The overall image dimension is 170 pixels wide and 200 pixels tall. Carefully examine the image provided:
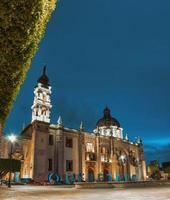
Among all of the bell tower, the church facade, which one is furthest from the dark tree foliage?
the bell tower

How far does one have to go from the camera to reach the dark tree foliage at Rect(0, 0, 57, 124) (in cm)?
641

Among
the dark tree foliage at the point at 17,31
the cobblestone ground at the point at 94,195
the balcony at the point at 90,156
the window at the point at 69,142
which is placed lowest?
the cobblestone ground at the point at 94,195

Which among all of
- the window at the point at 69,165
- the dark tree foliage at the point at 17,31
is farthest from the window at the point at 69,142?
the dark tree foliage at the point at 17,31

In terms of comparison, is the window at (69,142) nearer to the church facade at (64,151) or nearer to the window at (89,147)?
the church facade at (64,151)

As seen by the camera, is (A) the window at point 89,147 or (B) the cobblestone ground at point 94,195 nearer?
(B) the cobblestone ground at point 94,195

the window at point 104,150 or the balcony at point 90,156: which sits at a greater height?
the window at point 104,150

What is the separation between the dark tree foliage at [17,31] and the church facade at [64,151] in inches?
1599

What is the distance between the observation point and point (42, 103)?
173 feet

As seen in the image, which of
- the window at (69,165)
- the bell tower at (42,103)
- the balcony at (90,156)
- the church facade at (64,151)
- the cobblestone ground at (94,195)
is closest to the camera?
the cobblestone ground at (94,195)

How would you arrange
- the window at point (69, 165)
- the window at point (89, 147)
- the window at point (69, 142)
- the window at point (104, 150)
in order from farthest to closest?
1. the window at point (104, 150)
2. the window at point (89, 147)
3. the window at point (69, 142)
4. the window at point (69, 165)

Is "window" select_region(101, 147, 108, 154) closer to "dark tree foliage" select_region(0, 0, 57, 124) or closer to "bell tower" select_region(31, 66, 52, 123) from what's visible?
"bell tower" select_region(31, 66, 52, 123)

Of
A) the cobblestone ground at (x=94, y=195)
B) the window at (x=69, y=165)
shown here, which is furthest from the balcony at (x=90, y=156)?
the cobblestone ground at (x=94, y=195)

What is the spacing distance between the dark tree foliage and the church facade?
40614 millimetres

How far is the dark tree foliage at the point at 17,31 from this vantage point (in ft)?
21.0
